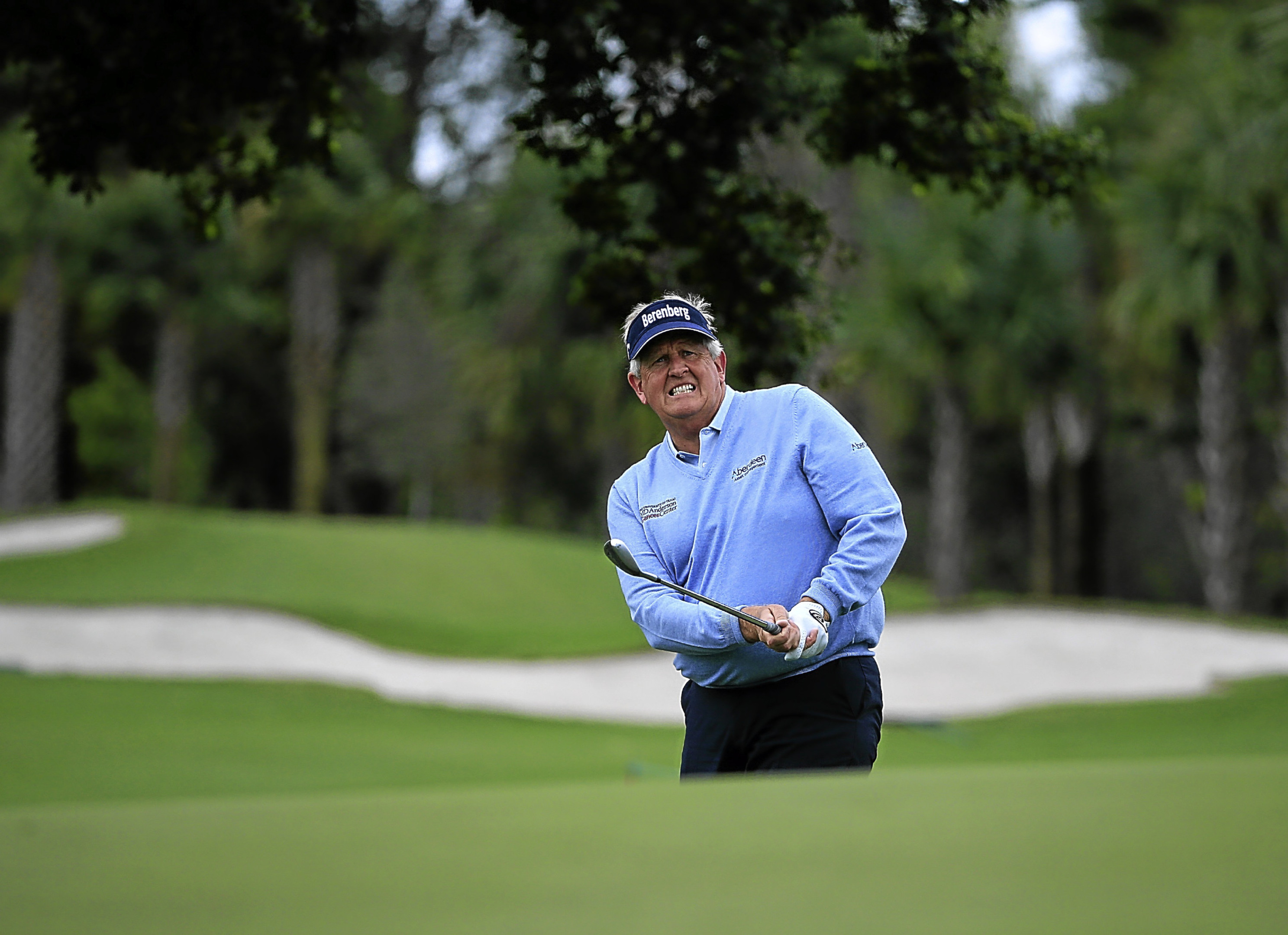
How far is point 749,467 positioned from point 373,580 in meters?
20.4

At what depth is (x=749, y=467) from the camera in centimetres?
328

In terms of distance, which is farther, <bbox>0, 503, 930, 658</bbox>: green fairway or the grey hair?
<bbox>0, 503, 930, 658</bbox>: green fairway

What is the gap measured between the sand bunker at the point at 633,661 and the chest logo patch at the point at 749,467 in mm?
11946

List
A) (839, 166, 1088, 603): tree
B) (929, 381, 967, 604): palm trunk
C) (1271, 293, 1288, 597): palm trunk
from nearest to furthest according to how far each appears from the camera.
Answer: (1271, 293, 1288, 597): palm trunk < (929, 381, 967, 604): palm trunk < (839, 166, 1088, 603): tree

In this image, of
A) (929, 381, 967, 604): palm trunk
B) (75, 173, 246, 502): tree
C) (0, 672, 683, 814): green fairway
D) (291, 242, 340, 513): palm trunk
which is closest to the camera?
(0, 672, 683, 814): green fairway

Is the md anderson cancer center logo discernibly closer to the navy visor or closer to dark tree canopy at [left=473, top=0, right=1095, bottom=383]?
the navy visor

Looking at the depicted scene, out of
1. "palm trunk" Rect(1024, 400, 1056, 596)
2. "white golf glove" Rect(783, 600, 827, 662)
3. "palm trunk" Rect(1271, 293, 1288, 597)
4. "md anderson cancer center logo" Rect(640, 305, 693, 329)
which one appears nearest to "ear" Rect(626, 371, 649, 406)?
"md anderson cancer center logo" Rect(640, 305, 693, 329)

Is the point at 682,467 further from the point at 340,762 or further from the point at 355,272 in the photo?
the point at 355,272

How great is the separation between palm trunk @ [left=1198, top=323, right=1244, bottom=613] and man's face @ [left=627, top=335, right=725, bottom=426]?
2078 centimetres

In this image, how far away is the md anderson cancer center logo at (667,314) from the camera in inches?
130

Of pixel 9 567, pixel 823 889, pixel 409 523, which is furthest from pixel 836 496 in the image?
pixel 409 523

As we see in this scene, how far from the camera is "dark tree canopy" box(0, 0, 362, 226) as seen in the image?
17.8 feet

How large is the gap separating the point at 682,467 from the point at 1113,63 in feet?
114

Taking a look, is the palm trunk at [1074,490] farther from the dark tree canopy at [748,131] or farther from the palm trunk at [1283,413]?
the dark tree canopy at [748,131]
